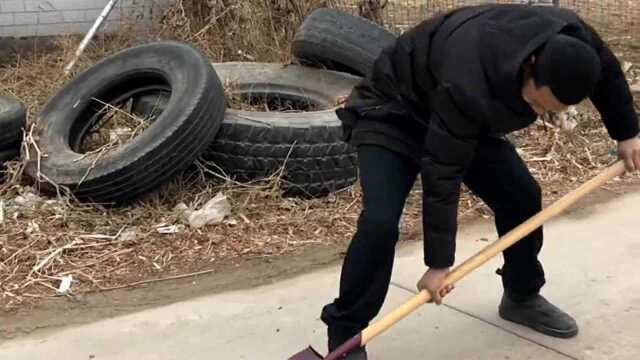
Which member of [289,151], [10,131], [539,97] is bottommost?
[289,151]

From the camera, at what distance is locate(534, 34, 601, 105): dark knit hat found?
2594mm

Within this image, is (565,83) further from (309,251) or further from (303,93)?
(303,93)

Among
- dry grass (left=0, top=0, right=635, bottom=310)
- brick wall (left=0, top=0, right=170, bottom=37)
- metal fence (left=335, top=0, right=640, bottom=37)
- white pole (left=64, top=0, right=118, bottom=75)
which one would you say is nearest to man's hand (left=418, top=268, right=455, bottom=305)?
dry grass (left=0, top=0, right=635, bottom=310)

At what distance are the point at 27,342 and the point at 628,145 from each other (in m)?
2.44

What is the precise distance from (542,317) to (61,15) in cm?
571

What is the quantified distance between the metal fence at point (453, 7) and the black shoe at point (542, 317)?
4.18m

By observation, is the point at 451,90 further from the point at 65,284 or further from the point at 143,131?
the point at 143,131

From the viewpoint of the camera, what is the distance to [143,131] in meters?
4.94

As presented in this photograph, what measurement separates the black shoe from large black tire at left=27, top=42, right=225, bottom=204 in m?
1.94

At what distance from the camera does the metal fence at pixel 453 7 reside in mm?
7453

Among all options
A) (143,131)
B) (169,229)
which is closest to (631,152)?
(169,229)

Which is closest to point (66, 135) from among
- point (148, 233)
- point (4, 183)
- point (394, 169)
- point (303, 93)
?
point (4, 183)

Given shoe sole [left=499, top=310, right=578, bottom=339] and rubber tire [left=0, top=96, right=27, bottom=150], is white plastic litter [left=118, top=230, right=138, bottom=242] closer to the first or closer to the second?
rubber tire [left=0, top=96, right=27, bottom=150]

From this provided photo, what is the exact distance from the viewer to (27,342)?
3619mm
